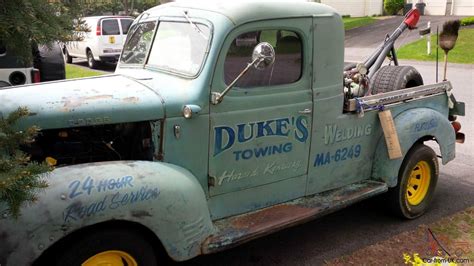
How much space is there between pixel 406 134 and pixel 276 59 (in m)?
1.51

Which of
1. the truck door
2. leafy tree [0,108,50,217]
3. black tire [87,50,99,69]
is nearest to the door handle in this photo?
the truck door

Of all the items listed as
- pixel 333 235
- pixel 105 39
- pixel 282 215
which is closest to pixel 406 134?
pixel 333 235

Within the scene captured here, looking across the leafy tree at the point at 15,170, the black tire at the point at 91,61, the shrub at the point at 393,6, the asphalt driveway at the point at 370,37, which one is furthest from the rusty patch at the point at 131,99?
the shrub at the point at 393,6

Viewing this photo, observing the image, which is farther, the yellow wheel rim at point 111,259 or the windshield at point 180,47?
the windshield at point 180,47

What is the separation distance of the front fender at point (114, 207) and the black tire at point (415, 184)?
210 cm

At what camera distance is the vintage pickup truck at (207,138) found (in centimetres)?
289

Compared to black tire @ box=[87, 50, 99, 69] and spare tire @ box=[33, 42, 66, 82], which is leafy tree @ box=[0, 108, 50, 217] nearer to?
spare tire @ box=[33, 42, 66, 82]

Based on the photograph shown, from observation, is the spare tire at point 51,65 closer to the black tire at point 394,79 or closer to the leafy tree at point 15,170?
the black tire at point 394,79

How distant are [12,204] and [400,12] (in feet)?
116

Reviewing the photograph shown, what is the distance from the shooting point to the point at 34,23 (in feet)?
6.63

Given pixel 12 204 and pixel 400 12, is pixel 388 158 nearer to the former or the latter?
pixel 12 204

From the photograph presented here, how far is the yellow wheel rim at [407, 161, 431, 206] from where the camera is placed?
15.7 feet

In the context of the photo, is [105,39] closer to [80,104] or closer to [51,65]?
[51,65]

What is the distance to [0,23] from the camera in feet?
6.41
